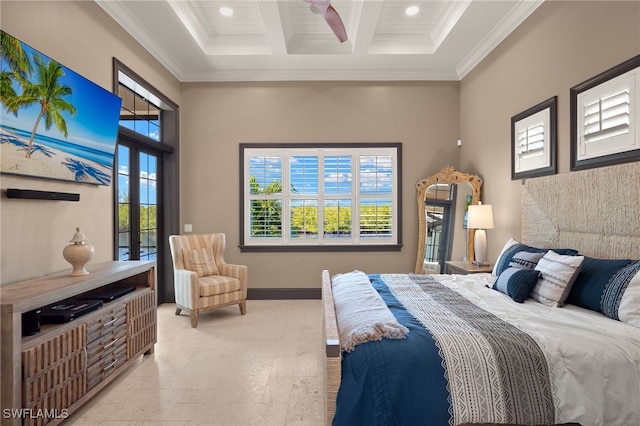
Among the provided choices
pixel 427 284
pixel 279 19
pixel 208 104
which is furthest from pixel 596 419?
pixel 208 104

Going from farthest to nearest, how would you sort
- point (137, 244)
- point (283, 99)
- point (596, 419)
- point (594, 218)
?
point (283, 99) → point (137, 244) → point (594, 218) → point (596, 419)

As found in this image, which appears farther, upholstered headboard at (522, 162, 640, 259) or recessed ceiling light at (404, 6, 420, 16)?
recessed ceiling light at (404, 6, 420, 16)

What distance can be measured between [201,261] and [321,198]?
1890mm

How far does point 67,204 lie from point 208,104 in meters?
2.77

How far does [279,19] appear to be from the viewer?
3637 mm

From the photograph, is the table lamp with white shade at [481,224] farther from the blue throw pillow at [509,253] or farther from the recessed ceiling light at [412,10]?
the recessed ceiling light at [412,10]

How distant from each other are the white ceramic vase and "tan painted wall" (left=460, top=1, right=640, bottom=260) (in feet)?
12.7

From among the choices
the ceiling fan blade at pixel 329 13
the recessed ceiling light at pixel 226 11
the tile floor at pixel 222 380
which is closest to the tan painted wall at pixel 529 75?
the ceiling fan blade at pixel 329 13

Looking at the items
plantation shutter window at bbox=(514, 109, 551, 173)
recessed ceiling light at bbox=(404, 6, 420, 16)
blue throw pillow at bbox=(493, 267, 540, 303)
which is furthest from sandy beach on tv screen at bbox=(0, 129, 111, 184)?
plantation shutter window at bbox=(514, 109, 551, 173)

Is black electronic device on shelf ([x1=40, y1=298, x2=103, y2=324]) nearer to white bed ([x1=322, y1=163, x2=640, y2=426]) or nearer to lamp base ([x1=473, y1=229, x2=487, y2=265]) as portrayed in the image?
white bed ([x1=322, y1=163, x2=640, y2=426])

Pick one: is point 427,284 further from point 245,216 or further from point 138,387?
point 245,216

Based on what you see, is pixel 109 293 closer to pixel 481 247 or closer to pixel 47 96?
pixel 47 96

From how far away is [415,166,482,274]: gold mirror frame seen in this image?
441cm

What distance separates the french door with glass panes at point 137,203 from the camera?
153 inches
